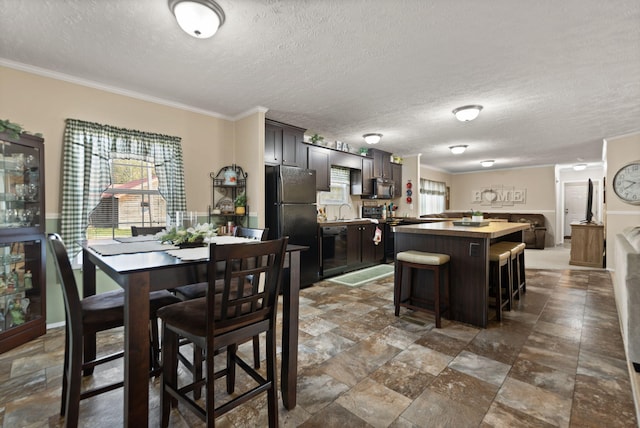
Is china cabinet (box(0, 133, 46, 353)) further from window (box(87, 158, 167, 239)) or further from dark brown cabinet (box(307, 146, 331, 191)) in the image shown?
dark brown cabinet (box(307, 146, 331, 191))

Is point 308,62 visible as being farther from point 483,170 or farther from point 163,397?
point 483,170

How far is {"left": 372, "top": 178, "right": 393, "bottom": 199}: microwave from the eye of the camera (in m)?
6.20

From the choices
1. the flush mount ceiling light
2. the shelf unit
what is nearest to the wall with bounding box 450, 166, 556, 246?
the shelf unit

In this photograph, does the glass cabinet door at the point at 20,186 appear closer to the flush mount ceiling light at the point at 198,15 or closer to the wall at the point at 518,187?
the flush mount ceiling light at the point at 198,15

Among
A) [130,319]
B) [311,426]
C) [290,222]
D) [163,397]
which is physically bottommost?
[311,426]

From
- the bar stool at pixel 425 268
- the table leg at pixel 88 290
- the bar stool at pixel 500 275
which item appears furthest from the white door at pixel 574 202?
A: the table leg at pixel 88 290

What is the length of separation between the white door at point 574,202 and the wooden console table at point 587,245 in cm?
543

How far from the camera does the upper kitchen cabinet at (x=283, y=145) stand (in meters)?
4.15

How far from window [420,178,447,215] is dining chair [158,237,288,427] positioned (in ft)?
26.3

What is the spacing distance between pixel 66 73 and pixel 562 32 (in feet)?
13.9

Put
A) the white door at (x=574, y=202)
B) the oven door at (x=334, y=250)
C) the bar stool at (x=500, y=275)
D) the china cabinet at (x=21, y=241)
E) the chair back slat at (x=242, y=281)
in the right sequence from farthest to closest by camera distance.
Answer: the white door at (x=574, y=202)
the oven door at (x=334, y=250)
the bar stool at (x=500, y=275)
the china cabinet at (x=21, y=241)
the chair back slat at (x=242, y=281)

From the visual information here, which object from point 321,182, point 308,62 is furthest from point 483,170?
point 308,62

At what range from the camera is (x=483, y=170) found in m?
9.71

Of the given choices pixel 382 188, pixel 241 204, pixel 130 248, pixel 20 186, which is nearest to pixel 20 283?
pixel 20 186
